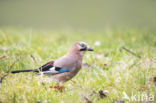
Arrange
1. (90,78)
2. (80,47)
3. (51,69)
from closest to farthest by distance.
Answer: (51,69)
(90,78)
(80,47)

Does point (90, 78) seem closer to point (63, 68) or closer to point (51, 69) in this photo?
point (63, 68)

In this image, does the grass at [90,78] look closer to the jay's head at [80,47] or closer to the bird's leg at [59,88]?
the bird's leg at [59,88]

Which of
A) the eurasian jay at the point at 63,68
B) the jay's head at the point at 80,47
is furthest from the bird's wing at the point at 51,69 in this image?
the jay's head at the point at 80,47

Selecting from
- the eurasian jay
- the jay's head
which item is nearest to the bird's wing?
the eurasian jay

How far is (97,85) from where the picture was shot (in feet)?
15.0

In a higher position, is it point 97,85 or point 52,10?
point 52,10

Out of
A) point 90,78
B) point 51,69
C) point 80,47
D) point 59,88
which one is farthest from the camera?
point 80,47

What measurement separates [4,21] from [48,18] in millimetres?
2528

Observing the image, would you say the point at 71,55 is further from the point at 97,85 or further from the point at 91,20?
the point at 91,20

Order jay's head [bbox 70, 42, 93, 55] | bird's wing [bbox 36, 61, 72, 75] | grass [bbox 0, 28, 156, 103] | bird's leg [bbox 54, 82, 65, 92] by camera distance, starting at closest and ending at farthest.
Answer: grass [bbox 0, 28, 156, 103]
bird's leg [bbox 54, 82, 65, 92]
bird's wing [bbox 36, 61, 72, 75]
jay's head [bbox 70, 42, 93, 55]

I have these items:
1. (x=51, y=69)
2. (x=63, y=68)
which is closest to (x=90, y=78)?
(x=63, y=68)

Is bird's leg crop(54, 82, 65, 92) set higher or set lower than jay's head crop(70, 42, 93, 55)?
lower

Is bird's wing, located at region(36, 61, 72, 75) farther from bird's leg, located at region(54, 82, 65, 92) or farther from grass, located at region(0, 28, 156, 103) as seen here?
bird's leg, located at region(54, 82, 65, 92)

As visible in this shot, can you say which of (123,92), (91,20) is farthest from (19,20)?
(123,92)
